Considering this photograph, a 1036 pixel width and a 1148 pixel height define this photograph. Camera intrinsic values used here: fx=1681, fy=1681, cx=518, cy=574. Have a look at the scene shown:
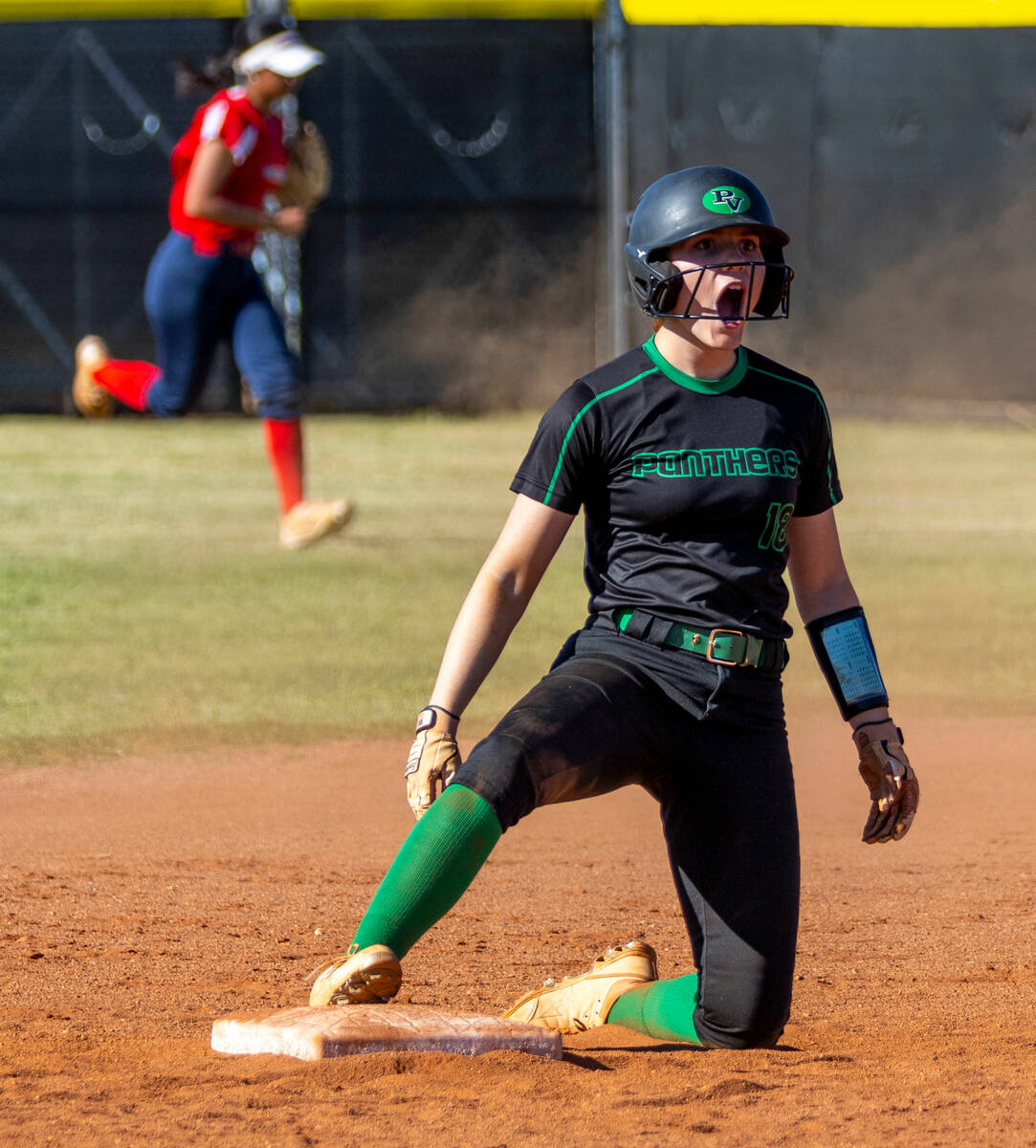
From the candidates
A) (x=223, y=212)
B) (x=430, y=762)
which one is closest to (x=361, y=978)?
(x=430, y=762)

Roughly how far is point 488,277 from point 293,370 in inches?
332

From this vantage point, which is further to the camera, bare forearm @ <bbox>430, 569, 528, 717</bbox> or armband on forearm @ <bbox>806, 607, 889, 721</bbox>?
armband on forearm @ <bbox>806, 607, 889, 721</bbox>

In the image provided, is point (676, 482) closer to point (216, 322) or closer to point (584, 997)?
point (584, 997)

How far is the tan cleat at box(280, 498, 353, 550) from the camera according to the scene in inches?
312

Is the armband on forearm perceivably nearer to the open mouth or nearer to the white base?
the open mouth

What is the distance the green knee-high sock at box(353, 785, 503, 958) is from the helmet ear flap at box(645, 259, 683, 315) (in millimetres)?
990

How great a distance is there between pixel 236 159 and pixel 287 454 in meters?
1.42

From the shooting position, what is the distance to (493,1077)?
2807 millimetres

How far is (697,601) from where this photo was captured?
10.1 ft

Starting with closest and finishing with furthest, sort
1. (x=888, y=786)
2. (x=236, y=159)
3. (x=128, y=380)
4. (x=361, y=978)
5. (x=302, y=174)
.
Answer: (x=361, y=978) < (x=888, y=786) < (x=236, y=159) < (x=302, y=174) < (x=128, y=380)

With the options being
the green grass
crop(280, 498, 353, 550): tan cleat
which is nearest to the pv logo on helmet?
the green grass

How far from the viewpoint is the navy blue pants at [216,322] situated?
26.3 ft

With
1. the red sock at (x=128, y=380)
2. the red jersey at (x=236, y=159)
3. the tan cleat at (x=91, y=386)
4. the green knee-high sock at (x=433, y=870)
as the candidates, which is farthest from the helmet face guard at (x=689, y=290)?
the tan cleat at (x=91, y=386)

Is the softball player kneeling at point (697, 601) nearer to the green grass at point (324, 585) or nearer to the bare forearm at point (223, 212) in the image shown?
the green grass at point (324, 585)
